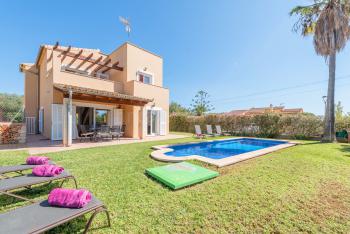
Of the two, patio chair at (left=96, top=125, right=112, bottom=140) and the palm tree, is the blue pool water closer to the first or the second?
the palm tree

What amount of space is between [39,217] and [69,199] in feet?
1.28

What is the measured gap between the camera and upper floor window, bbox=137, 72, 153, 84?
1853 centimetres

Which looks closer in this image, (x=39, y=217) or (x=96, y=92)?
(x=39, y=217)

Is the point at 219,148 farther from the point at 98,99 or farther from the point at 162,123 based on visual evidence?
the point at 98,99

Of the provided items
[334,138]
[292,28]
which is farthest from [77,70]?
[334,138]

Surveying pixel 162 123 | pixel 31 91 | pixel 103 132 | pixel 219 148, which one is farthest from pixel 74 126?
pixel 219 148

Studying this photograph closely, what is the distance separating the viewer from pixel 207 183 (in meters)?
4.86

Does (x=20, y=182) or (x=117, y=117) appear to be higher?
(x=117, y=117)

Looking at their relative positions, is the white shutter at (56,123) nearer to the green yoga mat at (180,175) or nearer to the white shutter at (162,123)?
the white shutter at (162,123)

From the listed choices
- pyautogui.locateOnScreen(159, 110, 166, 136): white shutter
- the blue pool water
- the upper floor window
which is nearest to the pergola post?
the blue pool water

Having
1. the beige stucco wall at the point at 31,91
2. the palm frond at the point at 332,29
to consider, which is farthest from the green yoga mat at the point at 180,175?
the beige stucco wall at the point at 31,91

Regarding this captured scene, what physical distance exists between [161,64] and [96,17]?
845 centimetres

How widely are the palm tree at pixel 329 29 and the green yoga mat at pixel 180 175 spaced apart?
14553mm

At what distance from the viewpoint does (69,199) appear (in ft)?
8.54
